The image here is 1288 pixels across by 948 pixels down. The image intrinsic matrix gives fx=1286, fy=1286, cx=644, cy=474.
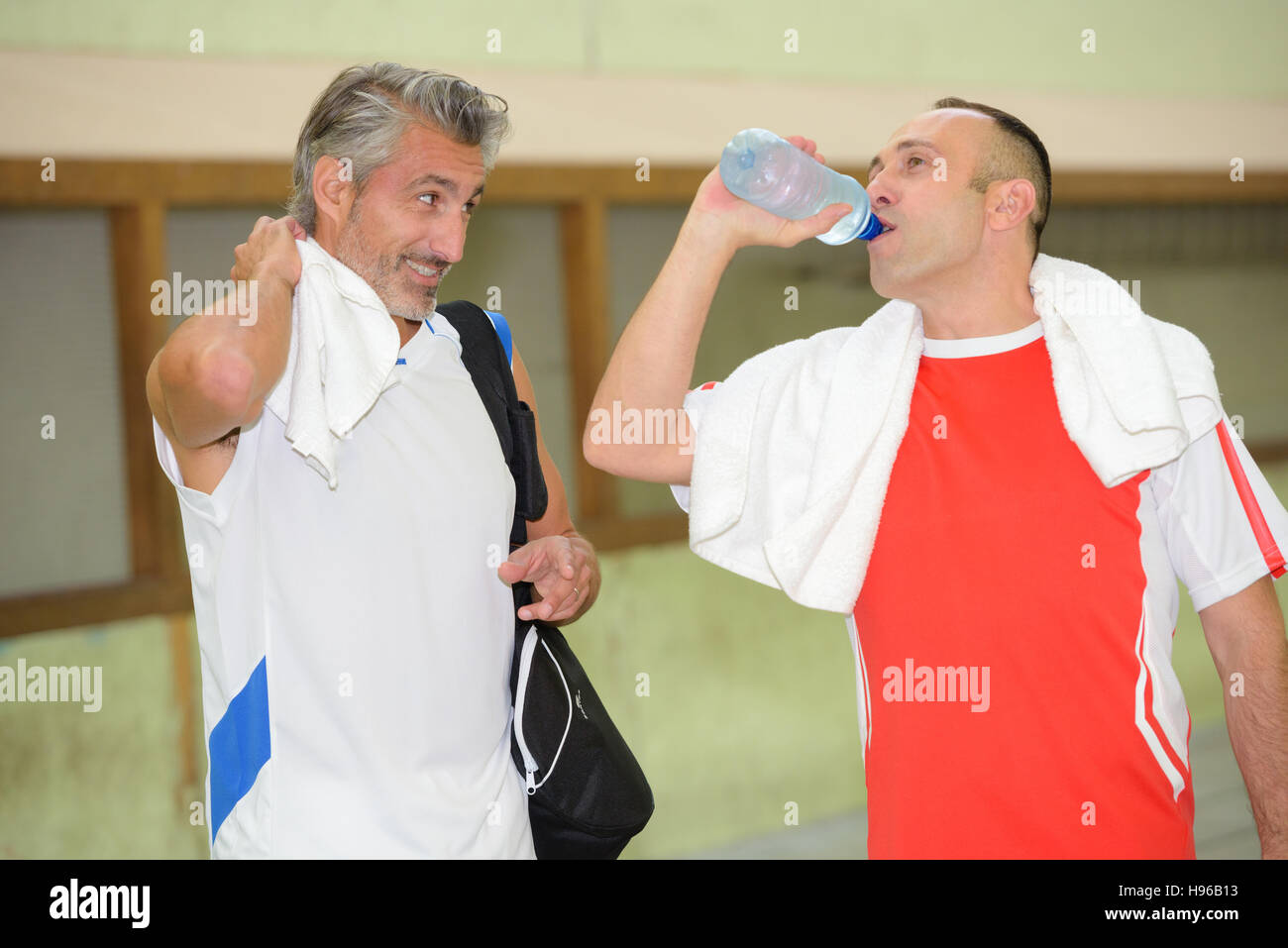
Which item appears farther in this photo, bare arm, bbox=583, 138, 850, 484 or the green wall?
the green wall

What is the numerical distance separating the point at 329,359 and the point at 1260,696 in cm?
128

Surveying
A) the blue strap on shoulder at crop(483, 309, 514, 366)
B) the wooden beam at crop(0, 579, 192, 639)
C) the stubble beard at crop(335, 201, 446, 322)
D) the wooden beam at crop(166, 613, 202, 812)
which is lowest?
the wooden beam at crop(166, 613, 202, 812)

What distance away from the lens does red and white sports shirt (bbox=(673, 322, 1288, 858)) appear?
1.70 m

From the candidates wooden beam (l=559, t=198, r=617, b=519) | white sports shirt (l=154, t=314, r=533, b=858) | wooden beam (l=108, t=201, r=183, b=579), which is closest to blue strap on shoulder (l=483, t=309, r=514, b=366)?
white sports shirt (l=154, t=314, r=533, b=858)

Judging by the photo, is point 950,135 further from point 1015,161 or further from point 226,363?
point 226,363

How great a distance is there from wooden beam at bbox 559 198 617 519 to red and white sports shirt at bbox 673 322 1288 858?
2.15m

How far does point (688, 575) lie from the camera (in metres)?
4.18

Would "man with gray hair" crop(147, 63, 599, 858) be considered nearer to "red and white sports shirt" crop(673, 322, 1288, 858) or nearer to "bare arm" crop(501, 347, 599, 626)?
"bare arm" crop(501, 347, 599, 626)

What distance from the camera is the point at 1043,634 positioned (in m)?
1.72

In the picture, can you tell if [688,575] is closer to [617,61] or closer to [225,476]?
[617,61]

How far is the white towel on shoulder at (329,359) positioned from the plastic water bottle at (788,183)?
0.52 metres

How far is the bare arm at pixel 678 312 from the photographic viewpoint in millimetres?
1781

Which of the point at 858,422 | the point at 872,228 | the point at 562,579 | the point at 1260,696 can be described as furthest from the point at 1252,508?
the point at 562,579
